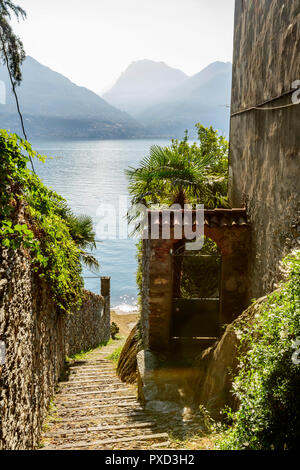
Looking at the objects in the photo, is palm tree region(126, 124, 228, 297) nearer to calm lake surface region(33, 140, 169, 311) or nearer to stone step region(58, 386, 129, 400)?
calm lake surface region(33, 140, 169, 311)

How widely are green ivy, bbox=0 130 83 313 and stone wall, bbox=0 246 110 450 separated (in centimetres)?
19

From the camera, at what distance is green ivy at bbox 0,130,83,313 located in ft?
11.7

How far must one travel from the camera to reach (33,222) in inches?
198

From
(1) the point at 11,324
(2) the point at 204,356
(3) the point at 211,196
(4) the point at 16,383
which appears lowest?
(2) the point at 204,356

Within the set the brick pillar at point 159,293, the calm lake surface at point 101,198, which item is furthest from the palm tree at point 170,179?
the calm lake surface at point 101,198

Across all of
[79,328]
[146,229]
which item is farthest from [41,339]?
[79,328]

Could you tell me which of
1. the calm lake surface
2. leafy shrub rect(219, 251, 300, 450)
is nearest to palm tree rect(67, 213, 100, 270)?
the calm lake surface

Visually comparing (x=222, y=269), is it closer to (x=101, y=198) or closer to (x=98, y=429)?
(x=98, y=429)

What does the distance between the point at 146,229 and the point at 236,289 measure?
2090mm

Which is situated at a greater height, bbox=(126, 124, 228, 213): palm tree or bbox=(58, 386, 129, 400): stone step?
bbox=(126, 124, 228, 213): palm tree

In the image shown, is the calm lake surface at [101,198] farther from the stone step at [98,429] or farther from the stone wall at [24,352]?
the stone step at [98,429]

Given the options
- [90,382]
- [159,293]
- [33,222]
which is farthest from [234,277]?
[33,222]

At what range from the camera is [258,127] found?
702cm
